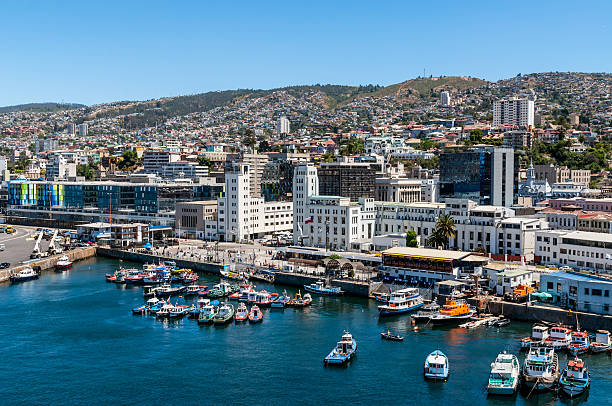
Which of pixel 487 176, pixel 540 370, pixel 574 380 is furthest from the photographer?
pixel 487 176

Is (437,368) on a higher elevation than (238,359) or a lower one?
higher

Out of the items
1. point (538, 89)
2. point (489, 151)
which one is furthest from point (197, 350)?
point (538, 89)

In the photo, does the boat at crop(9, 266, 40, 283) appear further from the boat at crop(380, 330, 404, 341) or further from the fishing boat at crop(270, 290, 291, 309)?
the boat at crop(380, 330, 404, 341)

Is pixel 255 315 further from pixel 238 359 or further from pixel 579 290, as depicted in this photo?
pixel 579 290

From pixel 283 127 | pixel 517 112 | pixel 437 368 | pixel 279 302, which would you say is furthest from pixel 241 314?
pixel 283 127

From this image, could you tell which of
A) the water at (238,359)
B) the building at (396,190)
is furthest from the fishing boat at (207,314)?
the building at (396,190)

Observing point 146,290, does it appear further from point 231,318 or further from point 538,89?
point 538,89

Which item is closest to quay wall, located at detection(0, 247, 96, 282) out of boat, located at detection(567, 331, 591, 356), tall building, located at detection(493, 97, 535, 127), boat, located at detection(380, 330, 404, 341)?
boat, located at detection(380, 330, 404, 341)

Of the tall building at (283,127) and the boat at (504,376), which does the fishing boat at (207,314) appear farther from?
the tall building at (283,127)
